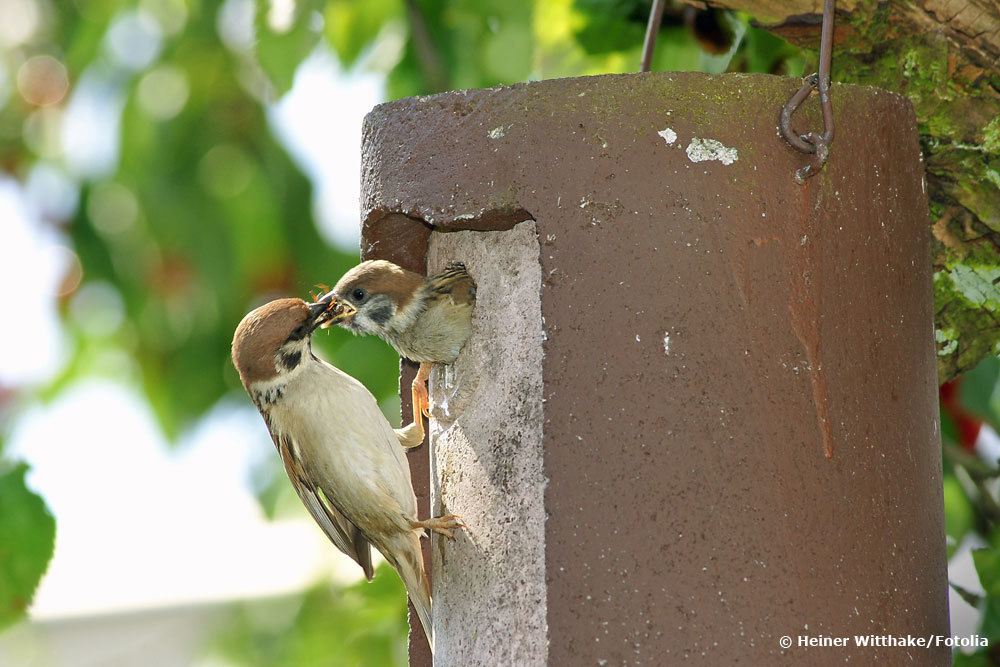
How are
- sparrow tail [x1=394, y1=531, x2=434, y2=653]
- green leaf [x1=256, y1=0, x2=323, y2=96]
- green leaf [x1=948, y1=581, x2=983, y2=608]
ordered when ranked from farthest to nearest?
green leaf [x1=256, y1=0, x2=323, y2=96] → green leaf [x1=948, y1=581, x2=983, y2=608] → sparrow tail [x1=394, y1=531, x2=434, y2=653]

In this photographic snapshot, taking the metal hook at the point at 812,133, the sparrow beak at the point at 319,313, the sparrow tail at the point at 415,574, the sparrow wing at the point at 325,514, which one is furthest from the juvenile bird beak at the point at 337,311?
the metal hook at the point at 812,133

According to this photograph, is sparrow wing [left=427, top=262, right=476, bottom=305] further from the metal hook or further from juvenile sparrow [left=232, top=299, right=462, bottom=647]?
the metal hook

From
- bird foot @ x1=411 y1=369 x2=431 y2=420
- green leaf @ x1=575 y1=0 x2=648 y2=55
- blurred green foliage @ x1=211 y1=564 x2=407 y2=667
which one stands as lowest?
blurred green foliage @ x1=211 y1=564 x2=407 y2=667

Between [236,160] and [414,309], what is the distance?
3.18m

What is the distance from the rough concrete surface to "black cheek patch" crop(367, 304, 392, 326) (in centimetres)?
17

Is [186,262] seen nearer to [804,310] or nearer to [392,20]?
[392,20]

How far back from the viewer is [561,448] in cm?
256

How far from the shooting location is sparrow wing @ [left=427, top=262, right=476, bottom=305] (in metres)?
2.98

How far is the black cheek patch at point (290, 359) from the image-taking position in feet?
11.6

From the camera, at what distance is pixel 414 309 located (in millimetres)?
3047

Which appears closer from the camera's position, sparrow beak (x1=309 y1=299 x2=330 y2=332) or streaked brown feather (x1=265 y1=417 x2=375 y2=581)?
sparrow beak (x1=309 y1=299 x2=330 y2=332)

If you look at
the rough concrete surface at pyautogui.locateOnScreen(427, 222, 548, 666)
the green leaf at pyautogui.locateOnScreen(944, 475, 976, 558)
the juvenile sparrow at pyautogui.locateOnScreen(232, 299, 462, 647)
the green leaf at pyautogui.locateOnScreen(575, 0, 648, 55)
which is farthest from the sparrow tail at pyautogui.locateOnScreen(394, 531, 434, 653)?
the green leaf at pyautogui.locateOnScreen(944, 475, 976, 558)

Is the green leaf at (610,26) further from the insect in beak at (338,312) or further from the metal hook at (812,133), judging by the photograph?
the metal hook at (812,133)

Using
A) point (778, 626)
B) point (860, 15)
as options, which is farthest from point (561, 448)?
→ point (860, 15)
